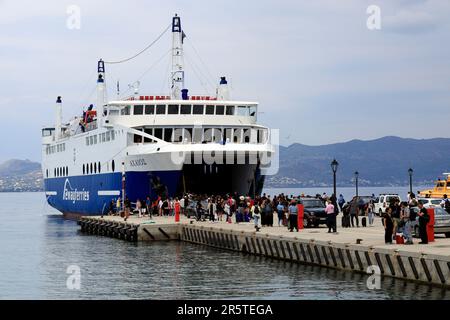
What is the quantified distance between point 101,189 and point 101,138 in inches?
155

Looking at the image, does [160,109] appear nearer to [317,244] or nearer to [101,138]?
A: [101,138]

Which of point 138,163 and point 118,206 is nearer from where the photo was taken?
point 138,163

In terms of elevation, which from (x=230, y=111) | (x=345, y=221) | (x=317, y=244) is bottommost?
(x=317, y=244)

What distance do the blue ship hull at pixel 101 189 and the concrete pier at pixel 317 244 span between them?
13.2ft

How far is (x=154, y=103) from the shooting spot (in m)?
61.8

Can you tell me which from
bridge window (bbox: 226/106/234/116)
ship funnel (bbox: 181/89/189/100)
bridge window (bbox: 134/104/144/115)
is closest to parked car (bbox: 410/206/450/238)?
bridge window (bbox: 226/106/234/116)

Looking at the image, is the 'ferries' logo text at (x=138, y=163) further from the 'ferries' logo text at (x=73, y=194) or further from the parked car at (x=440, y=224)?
the parked car at (x=440, y=224)

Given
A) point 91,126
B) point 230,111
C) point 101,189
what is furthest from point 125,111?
point 91,126

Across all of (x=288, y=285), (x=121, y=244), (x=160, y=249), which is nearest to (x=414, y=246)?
(x=288, y=285)

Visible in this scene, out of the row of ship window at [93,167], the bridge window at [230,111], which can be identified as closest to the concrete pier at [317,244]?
the row of ship window at [93,167]

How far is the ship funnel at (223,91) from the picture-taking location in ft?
222

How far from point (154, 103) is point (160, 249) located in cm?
1979

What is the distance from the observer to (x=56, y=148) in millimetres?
85500

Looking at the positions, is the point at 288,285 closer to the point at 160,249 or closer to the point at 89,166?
the point at 160,249
